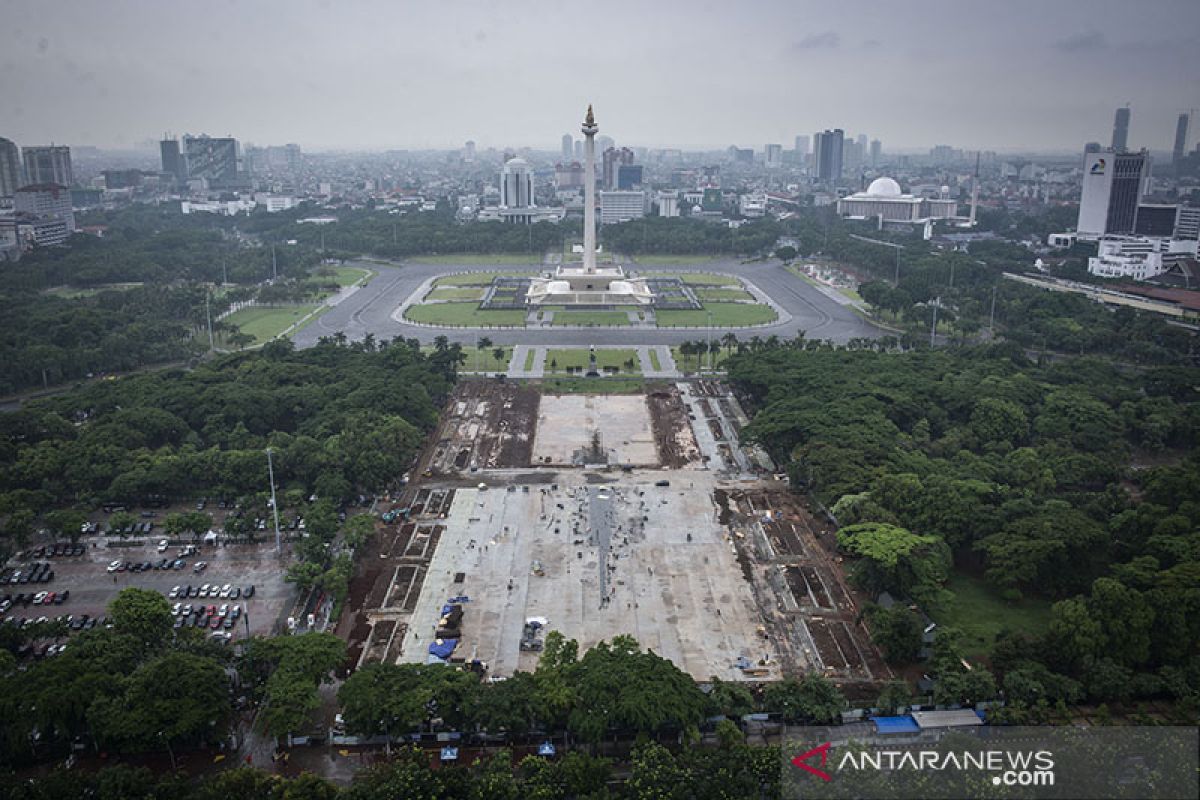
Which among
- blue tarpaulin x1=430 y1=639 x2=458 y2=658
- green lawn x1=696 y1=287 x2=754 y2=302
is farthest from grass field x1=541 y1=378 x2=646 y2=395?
green lawn x1=696 y1=287 x2=754 y2=302

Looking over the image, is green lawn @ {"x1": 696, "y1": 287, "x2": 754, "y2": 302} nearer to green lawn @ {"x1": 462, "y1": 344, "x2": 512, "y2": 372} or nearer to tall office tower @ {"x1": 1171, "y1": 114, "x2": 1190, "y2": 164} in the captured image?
green lawn @ {"x1": 462, "y1": 344, "x2": 512, "y2": 372}

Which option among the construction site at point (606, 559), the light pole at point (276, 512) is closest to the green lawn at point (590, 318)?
the construction site at point (606, 559)

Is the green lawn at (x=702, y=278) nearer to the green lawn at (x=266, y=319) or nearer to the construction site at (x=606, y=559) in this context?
the green lawn at (x=266, y=319)

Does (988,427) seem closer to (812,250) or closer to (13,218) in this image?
(812,250)

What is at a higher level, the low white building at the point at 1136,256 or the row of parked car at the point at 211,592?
the low white building at the point at 1136,256

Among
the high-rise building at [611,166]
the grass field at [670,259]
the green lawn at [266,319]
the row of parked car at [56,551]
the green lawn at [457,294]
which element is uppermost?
the high-rise building at [611,166]
